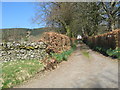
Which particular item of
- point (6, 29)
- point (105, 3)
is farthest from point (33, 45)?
point (105, 3)

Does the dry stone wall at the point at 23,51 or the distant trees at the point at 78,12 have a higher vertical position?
the distant trees at the point at 78,12

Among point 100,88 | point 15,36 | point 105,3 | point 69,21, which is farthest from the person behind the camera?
point 69,21

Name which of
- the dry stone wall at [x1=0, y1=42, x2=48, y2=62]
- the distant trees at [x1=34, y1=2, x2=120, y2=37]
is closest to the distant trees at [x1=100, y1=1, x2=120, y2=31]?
the distant trees at [x1=34, y1=2, x2=120, y2=37]

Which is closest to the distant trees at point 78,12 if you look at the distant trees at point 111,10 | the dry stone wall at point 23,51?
the distant trees at point 111,10

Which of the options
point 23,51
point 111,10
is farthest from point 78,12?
point 23,51

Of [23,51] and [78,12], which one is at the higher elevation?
[78,12]

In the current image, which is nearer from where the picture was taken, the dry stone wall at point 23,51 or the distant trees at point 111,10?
the dry stone wall at point 23,51

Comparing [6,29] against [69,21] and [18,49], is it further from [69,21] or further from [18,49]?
[69,21]

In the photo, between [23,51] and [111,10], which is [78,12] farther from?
[23,51]

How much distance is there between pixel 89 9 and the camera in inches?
717

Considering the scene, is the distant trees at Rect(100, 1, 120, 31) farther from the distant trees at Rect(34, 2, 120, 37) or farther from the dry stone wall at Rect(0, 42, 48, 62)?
the dry stone wall at Rect(0, 42, 48, 62)

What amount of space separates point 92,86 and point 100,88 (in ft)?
0.87

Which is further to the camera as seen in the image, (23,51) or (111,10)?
(111,10)

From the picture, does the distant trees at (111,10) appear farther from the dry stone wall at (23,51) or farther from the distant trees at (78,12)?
the dry stone wall at (23,51)
